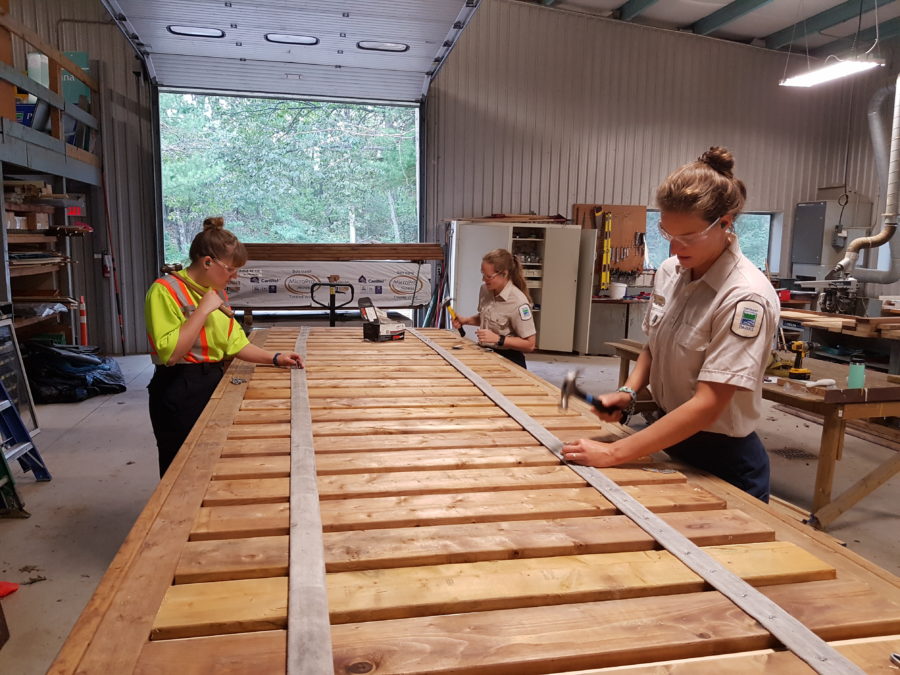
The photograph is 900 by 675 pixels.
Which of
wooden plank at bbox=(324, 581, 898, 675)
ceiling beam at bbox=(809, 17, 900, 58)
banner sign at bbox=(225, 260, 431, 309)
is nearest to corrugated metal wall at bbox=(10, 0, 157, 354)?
banner sign at bbox=(225, 260, 431, 309)

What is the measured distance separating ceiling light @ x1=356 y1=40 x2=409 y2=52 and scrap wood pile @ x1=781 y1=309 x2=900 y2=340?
210 inches

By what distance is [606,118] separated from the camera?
1021 cm

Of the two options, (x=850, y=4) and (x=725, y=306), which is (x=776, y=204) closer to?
(x=850, y=4)

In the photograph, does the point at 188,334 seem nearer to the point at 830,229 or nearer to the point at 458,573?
the point at 458,573

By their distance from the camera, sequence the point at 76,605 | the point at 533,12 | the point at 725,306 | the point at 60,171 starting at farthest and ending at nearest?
the point at 533,12 < the point at 60,171 < the point at 76,605 < the point at 725,306

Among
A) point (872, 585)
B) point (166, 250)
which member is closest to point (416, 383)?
point (872, 585)

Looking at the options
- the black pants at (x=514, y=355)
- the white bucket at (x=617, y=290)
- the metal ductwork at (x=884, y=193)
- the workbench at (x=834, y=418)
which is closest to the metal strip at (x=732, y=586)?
the workbench at (x=834, y=418)

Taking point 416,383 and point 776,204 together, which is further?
point 776,204

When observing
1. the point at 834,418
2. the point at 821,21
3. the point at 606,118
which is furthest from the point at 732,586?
the point at 821,21

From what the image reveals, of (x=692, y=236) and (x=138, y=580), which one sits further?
(x=692, y=236)

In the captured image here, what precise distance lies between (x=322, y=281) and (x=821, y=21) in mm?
8439

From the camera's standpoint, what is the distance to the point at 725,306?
165 centimetres

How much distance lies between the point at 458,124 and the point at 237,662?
30.9ft

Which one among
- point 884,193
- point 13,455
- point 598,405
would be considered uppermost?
point 884,193
